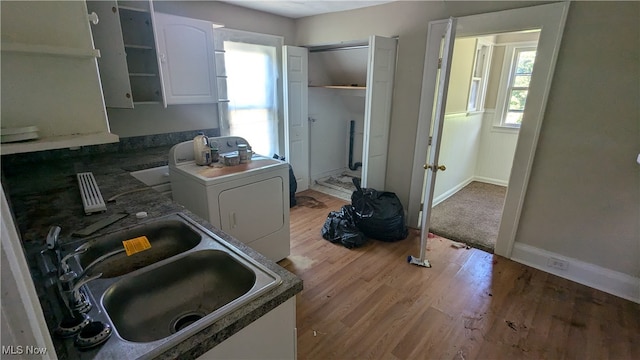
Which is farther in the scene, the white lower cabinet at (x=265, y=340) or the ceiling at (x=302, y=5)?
the ceiling at (x=302, y=5)

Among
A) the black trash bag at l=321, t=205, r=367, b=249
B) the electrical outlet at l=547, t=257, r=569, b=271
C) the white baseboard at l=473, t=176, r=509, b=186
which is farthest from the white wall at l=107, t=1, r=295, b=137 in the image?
the white baseboard at l=473, t=176, r=509, b=186

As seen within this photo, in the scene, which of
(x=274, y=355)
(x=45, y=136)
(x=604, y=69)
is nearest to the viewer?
(x=45, y=136)

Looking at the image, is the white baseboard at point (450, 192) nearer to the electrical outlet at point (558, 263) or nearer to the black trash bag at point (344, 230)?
the black trash bag at point (344, 230)

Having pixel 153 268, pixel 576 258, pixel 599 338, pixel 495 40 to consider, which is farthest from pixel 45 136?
pixel 495 40

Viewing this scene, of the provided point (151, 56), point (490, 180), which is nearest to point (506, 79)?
point (490, 180)

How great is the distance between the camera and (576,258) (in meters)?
2.30

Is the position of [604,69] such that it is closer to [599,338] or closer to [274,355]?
[599,338]

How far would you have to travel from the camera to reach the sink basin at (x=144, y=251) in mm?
1131

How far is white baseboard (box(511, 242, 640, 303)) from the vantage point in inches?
83.3

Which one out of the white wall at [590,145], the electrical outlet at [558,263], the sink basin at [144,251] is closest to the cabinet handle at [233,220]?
the sink basin at [144,251]

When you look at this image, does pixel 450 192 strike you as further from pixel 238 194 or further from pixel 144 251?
pixel 144 251

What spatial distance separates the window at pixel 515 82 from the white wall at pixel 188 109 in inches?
125

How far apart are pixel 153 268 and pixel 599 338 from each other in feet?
8.17

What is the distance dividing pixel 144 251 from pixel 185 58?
1.96 m
